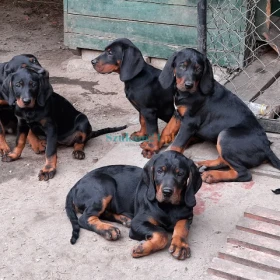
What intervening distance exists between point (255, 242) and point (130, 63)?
217 cm

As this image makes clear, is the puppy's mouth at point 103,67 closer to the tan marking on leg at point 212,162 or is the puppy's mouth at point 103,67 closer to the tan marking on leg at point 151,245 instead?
the tan marking on leg at point 212,162

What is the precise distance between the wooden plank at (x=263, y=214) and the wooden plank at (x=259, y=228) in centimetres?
5

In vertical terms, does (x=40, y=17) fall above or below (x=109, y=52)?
below

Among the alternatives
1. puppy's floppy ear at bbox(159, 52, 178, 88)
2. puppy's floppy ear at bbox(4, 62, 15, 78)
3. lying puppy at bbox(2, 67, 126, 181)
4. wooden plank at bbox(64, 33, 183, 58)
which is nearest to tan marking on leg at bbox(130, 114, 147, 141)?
lying puppy at bbox(2, 67, 126, 181)

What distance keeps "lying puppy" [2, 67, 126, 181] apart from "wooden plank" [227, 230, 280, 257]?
6.25 ft

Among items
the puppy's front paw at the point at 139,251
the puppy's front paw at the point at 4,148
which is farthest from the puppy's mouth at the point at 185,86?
the puppy's front paw at the point at 4,148

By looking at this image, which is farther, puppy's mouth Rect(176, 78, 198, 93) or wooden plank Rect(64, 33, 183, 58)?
wooden plank Rect(64, 33, 183, 58)

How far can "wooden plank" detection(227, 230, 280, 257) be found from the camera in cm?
463

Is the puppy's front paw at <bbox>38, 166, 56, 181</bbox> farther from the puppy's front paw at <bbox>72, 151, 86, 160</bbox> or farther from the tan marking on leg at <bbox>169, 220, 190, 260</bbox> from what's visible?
the tan marking on leg at <bbox>169, 220, 190, 260</bbox>

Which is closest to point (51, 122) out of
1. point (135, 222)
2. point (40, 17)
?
point (135, 222)

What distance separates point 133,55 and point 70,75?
2693mm

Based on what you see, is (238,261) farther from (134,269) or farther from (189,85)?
(189,85)

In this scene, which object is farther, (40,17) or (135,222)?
(40,17)

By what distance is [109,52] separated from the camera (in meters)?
6.12
